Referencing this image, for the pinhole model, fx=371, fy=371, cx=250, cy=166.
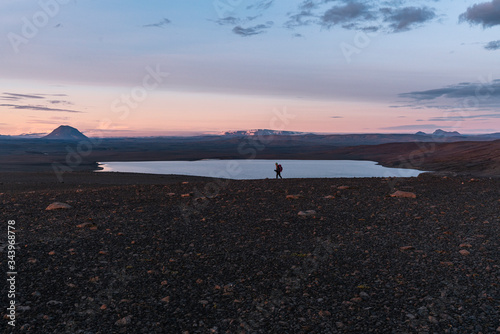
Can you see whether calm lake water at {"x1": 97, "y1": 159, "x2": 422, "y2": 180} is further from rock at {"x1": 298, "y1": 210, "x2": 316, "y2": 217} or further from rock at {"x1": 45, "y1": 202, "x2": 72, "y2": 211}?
rock at {"x1": 298, "y1": 210, "x2": 316, "y2": 217}

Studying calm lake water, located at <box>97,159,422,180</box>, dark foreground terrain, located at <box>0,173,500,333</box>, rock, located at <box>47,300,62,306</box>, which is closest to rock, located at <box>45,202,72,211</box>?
dark foreground terrain, located at <box>0,173,500,333</box>

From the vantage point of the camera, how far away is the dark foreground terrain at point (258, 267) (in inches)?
215

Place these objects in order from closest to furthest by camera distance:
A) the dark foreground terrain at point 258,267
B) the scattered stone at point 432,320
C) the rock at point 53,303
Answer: the scattered stone at point 432,320
the dark foreground terrain at point 258,267
the rock at point 53,303

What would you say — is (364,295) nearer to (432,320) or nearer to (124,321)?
(432,320)

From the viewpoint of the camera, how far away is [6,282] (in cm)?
667

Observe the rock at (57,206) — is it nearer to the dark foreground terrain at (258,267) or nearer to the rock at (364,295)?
the dark foreground terrain at (258,267)

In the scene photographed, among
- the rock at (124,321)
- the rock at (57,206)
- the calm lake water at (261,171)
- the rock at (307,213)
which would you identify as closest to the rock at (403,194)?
the rock at (307,213)

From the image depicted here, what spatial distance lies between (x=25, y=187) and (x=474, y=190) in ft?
80.1

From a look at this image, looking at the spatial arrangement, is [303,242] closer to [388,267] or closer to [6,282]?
[388,267]

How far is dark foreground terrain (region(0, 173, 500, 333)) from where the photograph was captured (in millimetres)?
5449

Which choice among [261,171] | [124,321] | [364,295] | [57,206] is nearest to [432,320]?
[364,295]

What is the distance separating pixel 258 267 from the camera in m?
7.50

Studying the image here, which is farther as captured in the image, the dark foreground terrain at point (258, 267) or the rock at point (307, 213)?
the rock at point (307, 213)

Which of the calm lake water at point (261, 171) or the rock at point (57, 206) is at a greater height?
the rock at point (57, 206)
